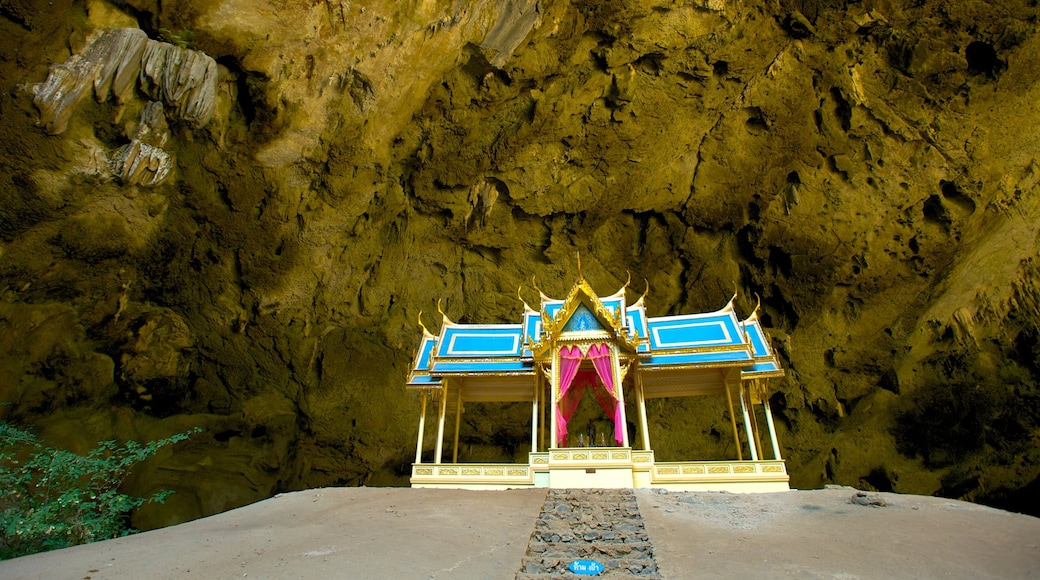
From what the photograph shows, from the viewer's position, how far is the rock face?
17312 mm

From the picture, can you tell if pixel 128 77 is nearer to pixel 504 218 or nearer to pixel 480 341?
pixel 480 341

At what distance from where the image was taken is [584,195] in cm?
2378

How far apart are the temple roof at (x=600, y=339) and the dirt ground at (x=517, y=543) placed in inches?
194

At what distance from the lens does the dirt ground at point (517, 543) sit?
6.66m

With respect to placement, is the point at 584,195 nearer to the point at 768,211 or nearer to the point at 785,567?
the point at 768,211

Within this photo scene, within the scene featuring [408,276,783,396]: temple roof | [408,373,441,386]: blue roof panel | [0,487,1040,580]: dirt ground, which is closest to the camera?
[0,487,1040,580]: dirt ground

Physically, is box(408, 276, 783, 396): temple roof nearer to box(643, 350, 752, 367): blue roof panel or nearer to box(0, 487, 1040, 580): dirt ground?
box(643, 350, 752, 367): blue roof panel

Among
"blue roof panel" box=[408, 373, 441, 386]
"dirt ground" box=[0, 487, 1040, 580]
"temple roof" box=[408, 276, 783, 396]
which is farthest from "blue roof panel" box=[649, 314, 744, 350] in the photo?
"blue roof panel" box=[408, 373, 441, 386]

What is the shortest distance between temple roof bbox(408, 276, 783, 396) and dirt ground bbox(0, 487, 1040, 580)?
4929 millimetres

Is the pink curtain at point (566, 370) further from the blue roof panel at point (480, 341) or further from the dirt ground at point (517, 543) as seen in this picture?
the dirt ground at point (517, 543)

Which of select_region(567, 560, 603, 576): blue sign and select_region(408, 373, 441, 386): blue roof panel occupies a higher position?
select_region(408, 373, 441, 386): blue roof panel

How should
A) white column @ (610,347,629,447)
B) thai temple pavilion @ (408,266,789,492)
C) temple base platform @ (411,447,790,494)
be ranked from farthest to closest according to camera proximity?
white column @ (610,347,629,447) → thai temple pavilion @ (408,266,789,492) → temple base platform @ (411,447,790,494)

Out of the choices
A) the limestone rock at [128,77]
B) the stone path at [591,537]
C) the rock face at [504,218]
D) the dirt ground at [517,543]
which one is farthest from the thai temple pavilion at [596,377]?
the limestone rock at [128,77]

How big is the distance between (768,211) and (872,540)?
17.9 metres
